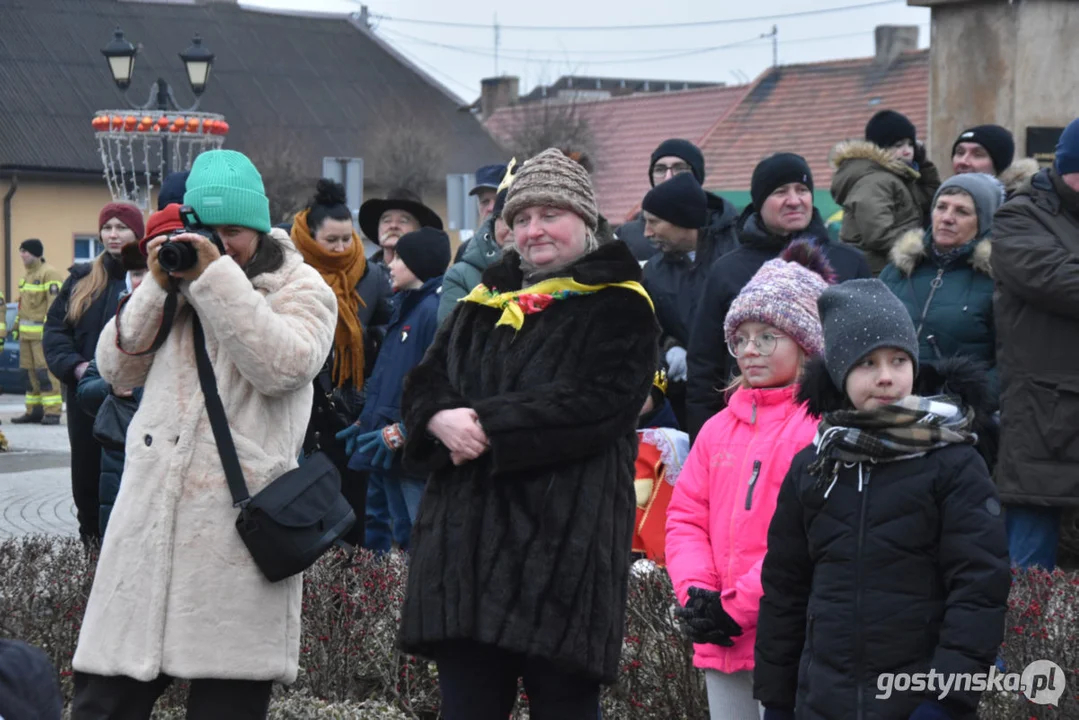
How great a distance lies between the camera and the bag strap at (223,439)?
13.9 feet

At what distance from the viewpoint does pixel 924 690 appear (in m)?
3.69

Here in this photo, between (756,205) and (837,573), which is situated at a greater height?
(756,205)

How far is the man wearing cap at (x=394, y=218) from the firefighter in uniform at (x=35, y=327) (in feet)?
40.6

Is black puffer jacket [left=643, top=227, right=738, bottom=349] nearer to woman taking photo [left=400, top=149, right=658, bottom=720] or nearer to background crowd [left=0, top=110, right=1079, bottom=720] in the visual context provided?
background crowd [left=0, top=110, right=1079, bottom=720]

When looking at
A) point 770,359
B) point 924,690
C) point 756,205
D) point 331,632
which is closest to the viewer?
point 924,690

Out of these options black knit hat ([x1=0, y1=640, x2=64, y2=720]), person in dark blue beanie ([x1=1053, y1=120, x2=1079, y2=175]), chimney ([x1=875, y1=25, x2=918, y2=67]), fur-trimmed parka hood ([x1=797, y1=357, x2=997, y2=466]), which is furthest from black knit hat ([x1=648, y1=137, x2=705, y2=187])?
chimney ([x1=875, y1=25, x2=918, y2=67])

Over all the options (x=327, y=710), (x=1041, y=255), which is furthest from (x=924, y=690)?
(x=1041, y=255)

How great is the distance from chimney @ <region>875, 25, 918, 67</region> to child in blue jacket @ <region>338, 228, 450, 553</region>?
34.0 m

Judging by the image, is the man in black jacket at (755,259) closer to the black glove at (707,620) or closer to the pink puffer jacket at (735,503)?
the pink puffer jacket at (735,503)

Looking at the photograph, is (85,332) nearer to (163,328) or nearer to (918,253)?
(163,328)

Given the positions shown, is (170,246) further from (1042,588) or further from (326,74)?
(326,74)

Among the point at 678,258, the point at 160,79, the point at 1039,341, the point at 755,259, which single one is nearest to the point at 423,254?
the point at 678,258

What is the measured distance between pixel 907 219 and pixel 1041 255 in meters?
2.01

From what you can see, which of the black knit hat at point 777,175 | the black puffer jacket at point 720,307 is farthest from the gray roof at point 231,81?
the black puffer jacket at point 720,307
